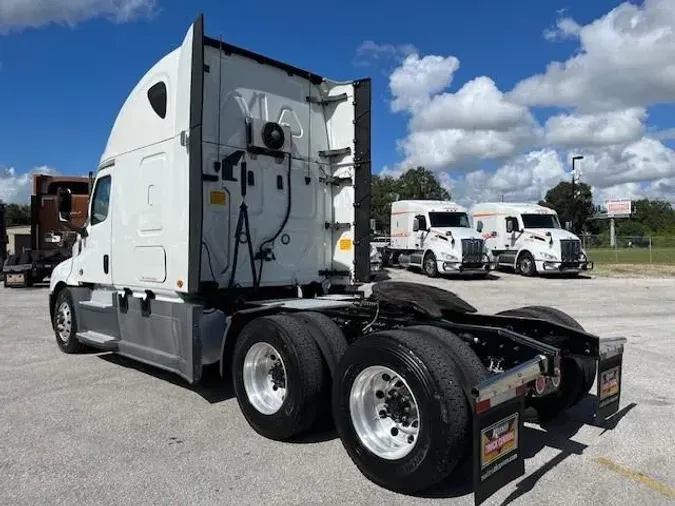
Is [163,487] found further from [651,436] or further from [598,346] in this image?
[651,436]

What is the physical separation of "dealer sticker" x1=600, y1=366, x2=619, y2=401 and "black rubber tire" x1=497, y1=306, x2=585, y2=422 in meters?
0.25

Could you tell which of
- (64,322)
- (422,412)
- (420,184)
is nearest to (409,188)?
(420,184)

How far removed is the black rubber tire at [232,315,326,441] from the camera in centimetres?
448

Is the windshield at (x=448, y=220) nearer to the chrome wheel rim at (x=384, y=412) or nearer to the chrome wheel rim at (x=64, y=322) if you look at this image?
the chrome wheel rim at (x=64, y=322)

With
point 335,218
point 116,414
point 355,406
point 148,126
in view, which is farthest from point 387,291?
point 148,126

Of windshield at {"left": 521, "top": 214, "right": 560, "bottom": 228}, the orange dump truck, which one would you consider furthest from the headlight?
the orange dump truck

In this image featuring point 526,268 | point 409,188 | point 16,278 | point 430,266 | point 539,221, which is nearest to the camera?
point 16,278

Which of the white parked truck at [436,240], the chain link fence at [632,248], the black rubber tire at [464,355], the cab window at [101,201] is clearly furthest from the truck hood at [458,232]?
the black rubber tire at [464,355]

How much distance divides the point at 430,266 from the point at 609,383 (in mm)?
20755

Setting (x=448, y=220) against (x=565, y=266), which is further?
(x=448, y=220)

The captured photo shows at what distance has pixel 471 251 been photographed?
2377cm

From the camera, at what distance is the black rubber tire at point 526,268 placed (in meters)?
25.3

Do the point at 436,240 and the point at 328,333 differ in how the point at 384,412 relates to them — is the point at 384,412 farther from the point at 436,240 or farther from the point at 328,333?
the point at 436,240

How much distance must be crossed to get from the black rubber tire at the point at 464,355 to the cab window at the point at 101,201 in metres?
4.69
